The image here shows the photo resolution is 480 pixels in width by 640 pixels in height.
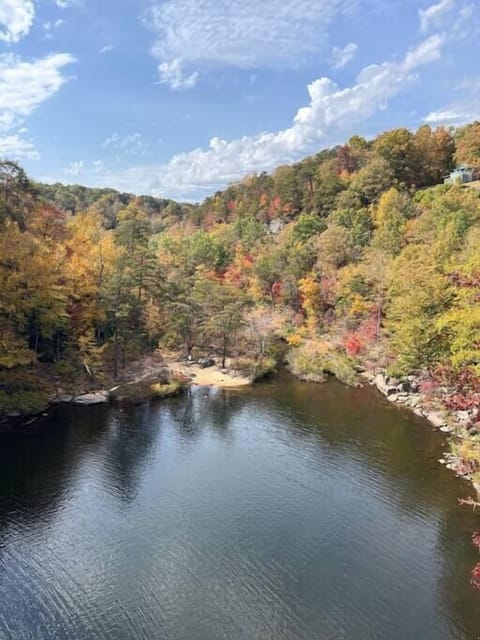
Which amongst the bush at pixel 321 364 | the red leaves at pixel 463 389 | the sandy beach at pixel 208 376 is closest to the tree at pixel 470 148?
the bush at pixel 321 364

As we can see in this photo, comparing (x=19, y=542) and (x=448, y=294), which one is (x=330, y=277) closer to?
(x=448, y=294)

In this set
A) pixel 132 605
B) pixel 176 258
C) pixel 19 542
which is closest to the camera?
pixel 132 605

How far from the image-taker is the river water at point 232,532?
15.2 metres

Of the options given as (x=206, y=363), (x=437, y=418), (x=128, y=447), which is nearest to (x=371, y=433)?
(x=437, y=418)

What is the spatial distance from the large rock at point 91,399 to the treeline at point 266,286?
269 centimetres

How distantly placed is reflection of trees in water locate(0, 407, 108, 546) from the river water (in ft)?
0.31

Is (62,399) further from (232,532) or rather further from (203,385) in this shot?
(232,532)

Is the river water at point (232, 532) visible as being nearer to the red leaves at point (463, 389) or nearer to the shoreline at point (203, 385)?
the shoreline at point (203, 385)

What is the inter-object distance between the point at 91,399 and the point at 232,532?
57.6 feet

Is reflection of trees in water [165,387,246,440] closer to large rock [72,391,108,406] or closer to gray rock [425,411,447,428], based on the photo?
large rock [72,391,108,406]

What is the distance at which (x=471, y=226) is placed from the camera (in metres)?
46.4

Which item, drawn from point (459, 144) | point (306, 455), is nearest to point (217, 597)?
point (306, 455)

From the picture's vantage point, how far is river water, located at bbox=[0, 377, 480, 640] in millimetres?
15250

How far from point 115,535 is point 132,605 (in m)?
3.89
